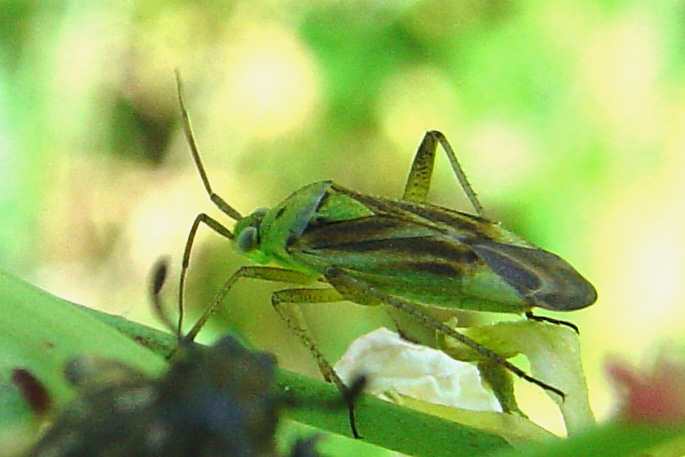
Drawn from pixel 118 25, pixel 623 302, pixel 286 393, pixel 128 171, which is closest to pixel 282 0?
pixel 118 25

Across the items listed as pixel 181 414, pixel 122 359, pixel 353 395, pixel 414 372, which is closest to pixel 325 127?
pixel 414 372

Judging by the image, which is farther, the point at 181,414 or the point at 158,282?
the point at 158,282

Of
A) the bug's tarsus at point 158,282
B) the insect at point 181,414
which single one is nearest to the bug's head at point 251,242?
the bug's tarsus at point 158,282

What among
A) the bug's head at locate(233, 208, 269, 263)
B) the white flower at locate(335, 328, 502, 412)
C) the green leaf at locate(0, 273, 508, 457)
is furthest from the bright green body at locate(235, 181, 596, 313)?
the green leaf at locate(0, 273, 508, 457)

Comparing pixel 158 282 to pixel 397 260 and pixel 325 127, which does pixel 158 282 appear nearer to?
pixel 397 260

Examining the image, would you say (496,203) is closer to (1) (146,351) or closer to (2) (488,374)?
(2) (488,374)

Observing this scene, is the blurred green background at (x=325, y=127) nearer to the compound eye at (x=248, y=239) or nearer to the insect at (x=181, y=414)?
the compound eye at (x=248, y=239)

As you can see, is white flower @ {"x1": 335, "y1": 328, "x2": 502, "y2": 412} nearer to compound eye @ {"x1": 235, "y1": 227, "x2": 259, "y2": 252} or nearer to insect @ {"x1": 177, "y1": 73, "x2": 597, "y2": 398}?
insect @ {"x1": 177, "y1": 73, "x2": 597, "y2": 398}
